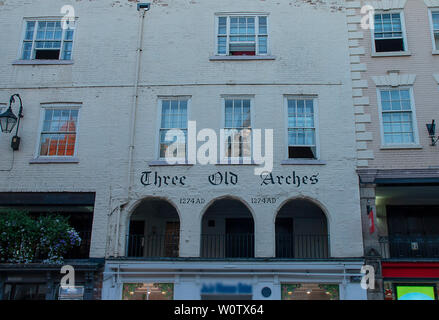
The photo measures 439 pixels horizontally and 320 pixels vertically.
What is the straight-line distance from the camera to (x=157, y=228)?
50.0ft

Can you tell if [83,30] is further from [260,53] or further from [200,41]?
[260,53]

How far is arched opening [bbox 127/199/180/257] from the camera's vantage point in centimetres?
1481

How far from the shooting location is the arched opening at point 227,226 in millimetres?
14570

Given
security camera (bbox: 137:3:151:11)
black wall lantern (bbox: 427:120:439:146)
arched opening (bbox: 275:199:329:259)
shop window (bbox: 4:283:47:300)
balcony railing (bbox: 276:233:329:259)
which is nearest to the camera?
shop window (bbox: 4:283:47:300)

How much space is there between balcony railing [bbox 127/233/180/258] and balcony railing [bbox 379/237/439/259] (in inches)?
274

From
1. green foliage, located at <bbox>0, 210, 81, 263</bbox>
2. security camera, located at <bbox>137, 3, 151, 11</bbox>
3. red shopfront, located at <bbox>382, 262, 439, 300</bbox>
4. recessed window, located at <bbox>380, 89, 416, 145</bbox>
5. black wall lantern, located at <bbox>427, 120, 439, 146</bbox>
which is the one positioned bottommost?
red shopfront, located at <bbox>382, 262, 439, 300</bbox>

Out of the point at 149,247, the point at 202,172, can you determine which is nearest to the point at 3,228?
the point at 149,247

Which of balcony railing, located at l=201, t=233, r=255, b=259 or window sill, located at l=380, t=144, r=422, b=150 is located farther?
balcony railing, located at l=201, t=233, r=255, b=259

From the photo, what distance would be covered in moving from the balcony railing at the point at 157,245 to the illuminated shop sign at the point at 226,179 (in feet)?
8.10

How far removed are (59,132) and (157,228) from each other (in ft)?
15.7

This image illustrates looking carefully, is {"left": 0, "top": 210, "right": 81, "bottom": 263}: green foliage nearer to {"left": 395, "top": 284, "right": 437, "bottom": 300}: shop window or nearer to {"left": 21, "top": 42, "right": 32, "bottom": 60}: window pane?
{"left": 21, "top": 42, "right": 32, "bottom": 60}: window pane

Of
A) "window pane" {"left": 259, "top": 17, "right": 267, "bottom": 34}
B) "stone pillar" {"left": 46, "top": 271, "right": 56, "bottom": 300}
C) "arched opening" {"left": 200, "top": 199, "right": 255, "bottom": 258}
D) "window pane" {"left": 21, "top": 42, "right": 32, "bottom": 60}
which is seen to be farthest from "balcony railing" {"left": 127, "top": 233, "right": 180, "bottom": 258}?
"window pane" {"left": 259, "top": 17, "right": 267, "bottom": 34}

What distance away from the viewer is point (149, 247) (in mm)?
14797
